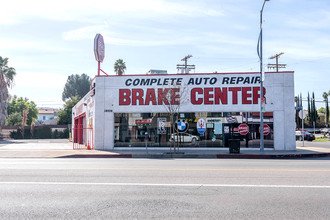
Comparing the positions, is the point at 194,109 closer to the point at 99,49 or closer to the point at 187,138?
the point at 187,138

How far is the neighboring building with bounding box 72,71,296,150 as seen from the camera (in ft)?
82.0

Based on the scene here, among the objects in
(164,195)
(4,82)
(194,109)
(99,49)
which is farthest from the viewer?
(4,82)

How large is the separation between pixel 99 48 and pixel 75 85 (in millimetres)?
66754

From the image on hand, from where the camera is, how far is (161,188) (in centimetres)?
859

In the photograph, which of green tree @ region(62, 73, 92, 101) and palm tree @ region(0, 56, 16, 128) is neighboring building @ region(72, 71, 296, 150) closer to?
palm tree @ region(0, 56, 16, 128)

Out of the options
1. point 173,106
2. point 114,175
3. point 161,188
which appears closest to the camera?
point 161,188

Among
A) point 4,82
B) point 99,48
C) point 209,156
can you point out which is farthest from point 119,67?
point 209,156

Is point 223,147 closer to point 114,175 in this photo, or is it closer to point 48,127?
point 114,175

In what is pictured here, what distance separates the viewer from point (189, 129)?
83.6 ft

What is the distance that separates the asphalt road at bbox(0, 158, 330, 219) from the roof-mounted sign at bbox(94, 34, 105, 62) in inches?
682

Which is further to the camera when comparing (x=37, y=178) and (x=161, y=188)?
(x=37, y=178)

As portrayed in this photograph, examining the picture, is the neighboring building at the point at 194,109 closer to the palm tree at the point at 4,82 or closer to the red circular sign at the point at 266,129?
the red circular sign at the point at 266,129

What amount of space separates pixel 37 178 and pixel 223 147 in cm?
1690

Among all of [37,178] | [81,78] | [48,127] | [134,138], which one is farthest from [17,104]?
[37,178]
